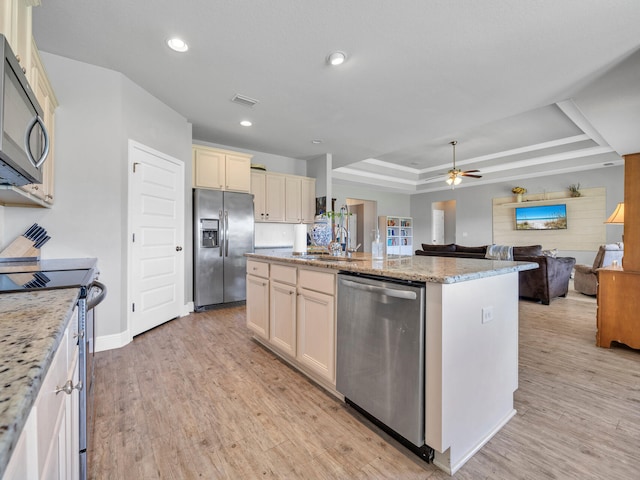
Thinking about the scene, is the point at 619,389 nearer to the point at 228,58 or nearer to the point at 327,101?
the point at 327,101

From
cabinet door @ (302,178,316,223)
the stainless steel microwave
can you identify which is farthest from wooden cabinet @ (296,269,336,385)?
cabinet door @ (302,178,316,223)

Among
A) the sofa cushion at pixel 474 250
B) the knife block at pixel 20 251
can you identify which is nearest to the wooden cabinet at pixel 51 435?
the knife block at pixel 20 251

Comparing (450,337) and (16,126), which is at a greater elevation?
(16,126)

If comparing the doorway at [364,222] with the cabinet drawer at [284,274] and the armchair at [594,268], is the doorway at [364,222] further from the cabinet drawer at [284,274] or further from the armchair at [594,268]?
the cabinet drawer at [284,274]

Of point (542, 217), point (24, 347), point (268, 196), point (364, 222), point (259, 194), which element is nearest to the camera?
point (24, 347)

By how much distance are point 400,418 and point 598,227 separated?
25.3 ft

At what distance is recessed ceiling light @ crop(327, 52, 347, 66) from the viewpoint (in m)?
2.49

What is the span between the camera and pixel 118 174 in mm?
2846

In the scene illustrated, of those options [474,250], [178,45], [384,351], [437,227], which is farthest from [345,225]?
[437,227]

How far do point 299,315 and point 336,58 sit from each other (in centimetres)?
219

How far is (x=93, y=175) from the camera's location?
2744 millimetres

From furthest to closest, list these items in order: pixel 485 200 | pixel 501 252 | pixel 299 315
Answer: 1. pixel 485 200
2. pixel 501 252
3. pixel 299 315

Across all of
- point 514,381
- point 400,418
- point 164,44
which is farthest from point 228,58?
point 514,381

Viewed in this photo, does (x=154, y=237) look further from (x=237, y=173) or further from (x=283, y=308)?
(x=283, y=308)
